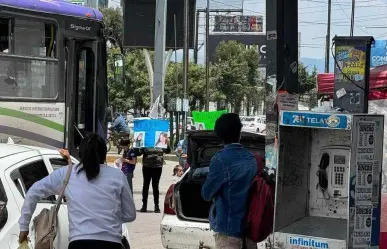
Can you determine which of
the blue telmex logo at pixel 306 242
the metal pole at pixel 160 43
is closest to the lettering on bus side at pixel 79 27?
the blue telmex logo at pixel 306 242

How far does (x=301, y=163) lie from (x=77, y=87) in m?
5.79

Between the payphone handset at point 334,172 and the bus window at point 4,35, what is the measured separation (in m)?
5.46

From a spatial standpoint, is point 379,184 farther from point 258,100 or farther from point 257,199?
point 258,100

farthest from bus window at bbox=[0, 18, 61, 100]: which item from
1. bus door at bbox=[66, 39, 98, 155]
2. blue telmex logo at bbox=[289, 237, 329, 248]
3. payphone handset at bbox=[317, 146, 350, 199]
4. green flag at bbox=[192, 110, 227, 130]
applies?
green flag at bbox=[192, 110, 227, 130]

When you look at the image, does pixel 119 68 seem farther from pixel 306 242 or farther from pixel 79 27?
pixel 306 242

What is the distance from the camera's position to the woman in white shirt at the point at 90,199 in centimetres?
486

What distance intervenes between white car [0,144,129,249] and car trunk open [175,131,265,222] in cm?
186

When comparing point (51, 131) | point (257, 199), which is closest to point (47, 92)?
point (51, 131)

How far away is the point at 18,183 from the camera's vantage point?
5.78m

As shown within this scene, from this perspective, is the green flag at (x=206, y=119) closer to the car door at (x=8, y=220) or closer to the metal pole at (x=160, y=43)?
the metal pole at (x=160, y=43)

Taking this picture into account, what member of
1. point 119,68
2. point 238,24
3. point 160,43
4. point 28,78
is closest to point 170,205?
point 28,78

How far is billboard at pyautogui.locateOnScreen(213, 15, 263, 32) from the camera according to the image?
106000mm

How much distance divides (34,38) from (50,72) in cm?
59

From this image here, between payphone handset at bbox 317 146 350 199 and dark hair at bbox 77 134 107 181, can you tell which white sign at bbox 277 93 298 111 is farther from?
dark hair at bbox 77 134 107 181
